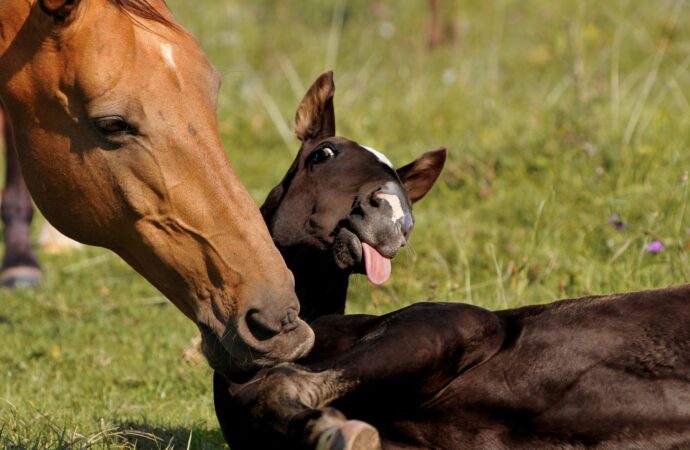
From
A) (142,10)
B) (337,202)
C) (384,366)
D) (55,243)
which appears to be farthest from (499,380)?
(55,243)

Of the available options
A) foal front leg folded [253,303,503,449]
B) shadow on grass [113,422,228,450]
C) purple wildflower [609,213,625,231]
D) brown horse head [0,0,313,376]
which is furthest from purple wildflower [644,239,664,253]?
brown horse head [0,0,313,376]

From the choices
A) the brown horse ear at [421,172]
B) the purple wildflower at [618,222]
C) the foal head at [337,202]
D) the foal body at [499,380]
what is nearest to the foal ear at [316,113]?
the foal head at [337,202]

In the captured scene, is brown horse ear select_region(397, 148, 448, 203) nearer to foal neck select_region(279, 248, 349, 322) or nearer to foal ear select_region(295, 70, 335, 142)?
foal ear select_region(295, 70, 335, 142)

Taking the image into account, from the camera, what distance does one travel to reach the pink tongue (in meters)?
3.40

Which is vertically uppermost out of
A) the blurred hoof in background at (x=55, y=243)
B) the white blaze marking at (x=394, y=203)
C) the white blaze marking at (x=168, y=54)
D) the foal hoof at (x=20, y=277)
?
the white blaze marking at (x=168, y=54)

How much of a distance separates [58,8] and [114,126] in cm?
34

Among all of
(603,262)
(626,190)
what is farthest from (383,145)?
(603,262)

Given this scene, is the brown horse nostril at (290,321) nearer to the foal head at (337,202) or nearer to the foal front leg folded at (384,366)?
the foal front leg folded at (384,366)

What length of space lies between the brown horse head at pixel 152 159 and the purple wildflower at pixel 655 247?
7.40 ft

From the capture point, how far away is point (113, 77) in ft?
10.1

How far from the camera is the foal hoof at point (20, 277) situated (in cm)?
667

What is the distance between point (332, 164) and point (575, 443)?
46.2 inches

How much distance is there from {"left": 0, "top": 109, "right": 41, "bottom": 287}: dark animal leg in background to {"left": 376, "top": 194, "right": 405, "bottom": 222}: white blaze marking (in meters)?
3.79

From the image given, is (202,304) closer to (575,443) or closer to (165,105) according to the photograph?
(165,105)
